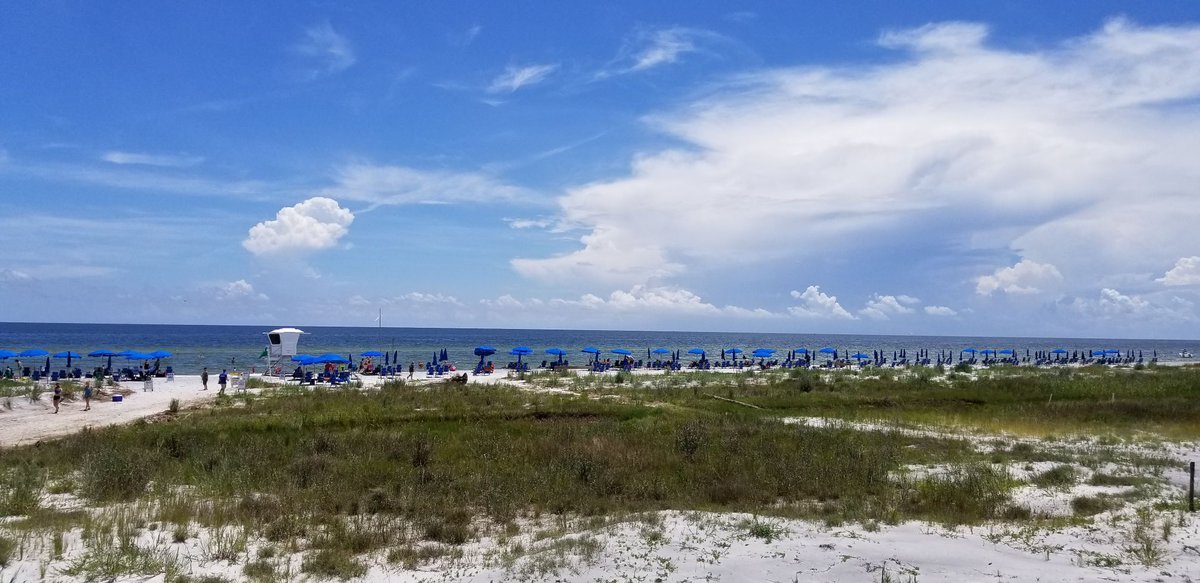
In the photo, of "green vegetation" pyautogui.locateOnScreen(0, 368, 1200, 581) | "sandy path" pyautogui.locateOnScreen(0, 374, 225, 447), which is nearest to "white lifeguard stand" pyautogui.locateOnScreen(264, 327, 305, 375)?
"sandy path" pyautogui.locateOnScreen(0, 374, 225, 447)

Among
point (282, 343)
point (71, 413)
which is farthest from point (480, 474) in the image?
point (282, 343)

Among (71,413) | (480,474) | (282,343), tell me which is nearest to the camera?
(480,474)

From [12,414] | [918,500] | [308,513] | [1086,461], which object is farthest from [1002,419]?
[12,414]

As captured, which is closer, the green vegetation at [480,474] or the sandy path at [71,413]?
the green vegetation at [480,474]

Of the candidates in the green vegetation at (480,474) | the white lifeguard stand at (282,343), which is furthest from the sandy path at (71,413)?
the white lifeguard stand at (282,343)

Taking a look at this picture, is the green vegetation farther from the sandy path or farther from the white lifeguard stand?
the white lifeguard stand

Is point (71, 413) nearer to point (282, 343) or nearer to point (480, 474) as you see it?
point (282, 343)

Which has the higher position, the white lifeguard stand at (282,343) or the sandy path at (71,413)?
the white lifeguard stand at (282,343)

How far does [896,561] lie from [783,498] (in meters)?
3.64

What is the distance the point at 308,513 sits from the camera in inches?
387

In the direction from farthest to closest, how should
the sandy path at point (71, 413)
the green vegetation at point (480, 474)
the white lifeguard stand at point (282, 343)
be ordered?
the white lifeguard stand at point (282, 343)
the sandy path at point (71, 413)
the green vegetation at point (480, 474)

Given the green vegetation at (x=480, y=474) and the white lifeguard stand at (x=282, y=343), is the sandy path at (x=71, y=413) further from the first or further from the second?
the white lifeguard stand at (x=282, y=343)

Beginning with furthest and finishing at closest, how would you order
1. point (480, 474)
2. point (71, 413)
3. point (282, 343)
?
point (282, 343)
point (71, 413)
point (480, 474)

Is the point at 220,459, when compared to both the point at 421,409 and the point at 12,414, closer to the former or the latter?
the point at 421,409
